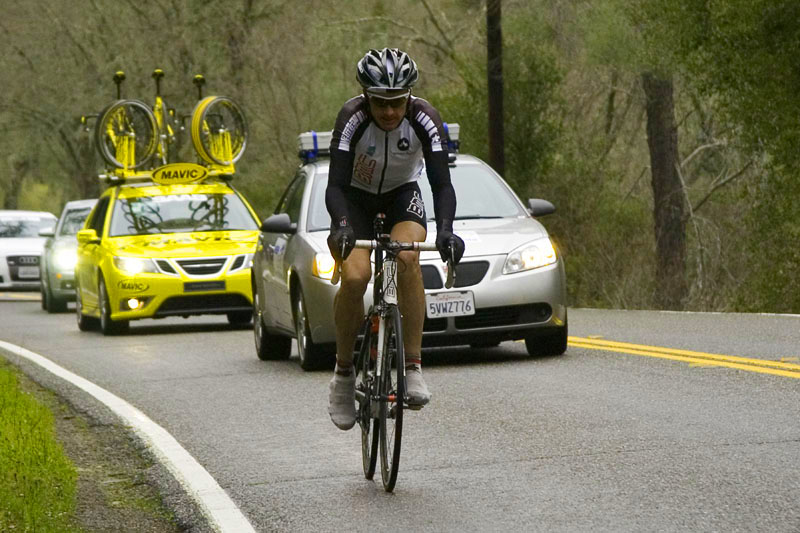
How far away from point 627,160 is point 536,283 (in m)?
24.3

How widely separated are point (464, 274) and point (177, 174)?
8579mm

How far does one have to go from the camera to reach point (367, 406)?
277 inches

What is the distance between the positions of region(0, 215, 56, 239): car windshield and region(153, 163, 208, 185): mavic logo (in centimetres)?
1233

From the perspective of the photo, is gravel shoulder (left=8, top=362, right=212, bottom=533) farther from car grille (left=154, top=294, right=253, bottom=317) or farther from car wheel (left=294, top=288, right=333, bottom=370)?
car grille (left=154, top=294, right=253, bottom=317)

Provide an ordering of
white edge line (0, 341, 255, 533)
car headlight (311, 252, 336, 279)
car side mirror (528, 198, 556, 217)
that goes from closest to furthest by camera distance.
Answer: white edge line (0, 341, 255, 533) → car headlight (311, 252, 336, 279) → car side mirror (528, 198, 556, 217)

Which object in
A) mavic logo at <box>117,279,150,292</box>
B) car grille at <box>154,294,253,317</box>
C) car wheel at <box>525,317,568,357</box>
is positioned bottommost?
car grille at <box>154,294,253,317</box>

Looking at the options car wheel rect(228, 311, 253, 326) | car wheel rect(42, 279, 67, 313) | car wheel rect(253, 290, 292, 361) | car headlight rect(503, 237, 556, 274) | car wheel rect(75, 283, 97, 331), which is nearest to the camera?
car headlight rect(503, 237, 556, 274)

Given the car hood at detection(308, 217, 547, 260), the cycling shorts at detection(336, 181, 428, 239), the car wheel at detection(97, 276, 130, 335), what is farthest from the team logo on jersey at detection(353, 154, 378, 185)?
the car wheel at detection(97, 276, 130, 335)

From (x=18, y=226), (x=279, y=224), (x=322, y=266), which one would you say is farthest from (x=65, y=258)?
(x=322, y=266)

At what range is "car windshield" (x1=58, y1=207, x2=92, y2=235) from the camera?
25.4 meters

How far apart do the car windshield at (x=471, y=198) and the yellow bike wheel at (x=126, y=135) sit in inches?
336

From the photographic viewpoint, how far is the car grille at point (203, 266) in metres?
17.5

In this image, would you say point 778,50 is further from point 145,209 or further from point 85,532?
point 85,532

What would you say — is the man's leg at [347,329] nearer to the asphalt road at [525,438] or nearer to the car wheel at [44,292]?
the asphalt road at [525,438]
